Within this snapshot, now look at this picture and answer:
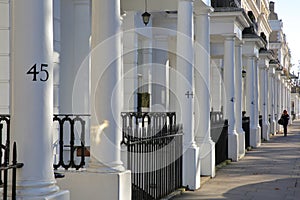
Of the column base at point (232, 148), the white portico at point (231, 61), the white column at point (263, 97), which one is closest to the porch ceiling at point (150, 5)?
the white portico at point (231, 61)

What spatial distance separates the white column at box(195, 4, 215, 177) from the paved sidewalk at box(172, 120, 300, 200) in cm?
54

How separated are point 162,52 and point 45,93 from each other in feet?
42.6

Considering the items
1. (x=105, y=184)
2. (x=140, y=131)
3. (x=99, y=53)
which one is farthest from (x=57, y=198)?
(x=140, y=131)

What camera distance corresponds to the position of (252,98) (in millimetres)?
21781

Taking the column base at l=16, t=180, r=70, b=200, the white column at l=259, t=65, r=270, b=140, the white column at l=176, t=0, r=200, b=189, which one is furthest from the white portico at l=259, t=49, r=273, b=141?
the column base at l=16, t=180, r=70, b=200

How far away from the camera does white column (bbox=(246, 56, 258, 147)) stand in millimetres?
21328

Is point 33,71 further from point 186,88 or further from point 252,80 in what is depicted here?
point 252,80

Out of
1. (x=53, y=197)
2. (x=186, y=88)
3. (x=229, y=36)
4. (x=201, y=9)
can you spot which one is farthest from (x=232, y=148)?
(x=53, y=197)

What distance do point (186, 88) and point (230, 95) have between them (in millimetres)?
6103

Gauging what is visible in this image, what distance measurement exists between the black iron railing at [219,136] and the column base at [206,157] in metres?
1.70

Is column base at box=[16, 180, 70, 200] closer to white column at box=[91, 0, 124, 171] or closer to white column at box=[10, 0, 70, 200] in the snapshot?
white column at box=[10, 0, 70, 200]

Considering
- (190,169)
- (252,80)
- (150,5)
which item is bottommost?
(190,169)

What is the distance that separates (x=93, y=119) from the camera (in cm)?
712

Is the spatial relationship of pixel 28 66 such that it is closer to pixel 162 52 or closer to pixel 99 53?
pixel 99 53
